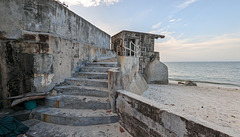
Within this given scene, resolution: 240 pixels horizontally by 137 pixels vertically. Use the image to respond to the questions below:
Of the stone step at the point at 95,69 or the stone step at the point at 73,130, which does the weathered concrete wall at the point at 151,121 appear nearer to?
the stone step at the point at 73,130

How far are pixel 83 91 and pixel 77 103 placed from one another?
18.5 inches

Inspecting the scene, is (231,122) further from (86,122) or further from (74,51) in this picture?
(74,51)

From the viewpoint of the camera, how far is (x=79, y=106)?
8.91 ft

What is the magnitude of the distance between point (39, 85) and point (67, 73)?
952mm

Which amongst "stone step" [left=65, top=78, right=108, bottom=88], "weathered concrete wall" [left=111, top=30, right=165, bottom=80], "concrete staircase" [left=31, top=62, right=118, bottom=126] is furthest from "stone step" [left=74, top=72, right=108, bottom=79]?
"weathered concrete wall" [left=111, top=30, right=165, bottom=80]

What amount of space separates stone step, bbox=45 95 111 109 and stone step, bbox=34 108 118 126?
0.15 metres

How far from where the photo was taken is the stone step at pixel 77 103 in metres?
2.69

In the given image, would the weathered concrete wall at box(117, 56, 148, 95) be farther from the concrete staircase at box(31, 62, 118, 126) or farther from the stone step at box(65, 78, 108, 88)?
the concrete staircase at box(31, 62, 118, 126)

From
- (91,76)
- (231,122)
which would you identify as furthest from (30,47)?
(231,122)

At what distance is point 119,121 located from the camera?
7.96ft

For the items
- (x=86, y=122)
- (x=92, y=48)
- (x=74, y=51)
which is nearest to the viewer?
(x=86, y=122)

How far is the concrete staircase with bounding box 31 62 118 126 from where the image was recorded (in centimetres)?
233

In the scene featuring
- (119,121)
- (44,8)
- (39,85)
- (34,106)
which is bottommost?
(119,121)

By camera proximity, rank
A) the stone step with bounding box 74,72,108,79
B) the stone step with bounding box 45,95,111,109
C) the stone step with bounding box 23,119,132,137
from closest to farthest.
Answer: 1. the stone step with bounding box 23,119,132,137
2. the stone step with bounding box 45,95,111,109
3. the stone step with bounding box 74,72,108,79
